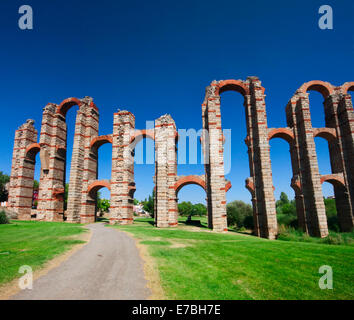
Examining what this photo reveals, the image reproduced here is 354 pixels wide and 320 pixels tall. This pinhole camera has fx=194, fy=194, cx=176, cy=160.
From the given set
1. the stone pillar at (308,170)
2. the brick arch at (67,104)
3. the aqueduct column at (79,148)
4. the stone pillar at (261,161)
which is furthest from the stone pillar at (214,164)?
the brick arch at (67,104)

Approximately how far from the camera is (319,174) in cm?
1778

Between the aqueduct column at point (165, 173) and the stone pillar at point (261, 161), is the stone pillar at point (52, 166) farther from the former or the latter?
the stone pillar at point (261, 161)

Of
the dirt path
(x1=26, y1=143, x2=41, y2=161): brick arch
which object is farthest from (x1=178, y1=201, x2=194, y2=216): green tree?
the dirt path

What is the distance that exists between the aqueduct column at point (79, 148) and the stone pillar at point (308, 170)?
23.8 m

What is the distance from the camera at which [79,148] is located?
23781mm

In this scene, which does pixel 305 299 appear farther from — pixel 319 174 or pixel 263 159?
pixel 319 174

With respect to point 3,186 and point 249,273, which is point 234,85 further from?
point 3,186

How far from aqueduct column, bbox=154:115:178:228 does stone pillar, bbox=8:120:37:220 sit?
18138mm

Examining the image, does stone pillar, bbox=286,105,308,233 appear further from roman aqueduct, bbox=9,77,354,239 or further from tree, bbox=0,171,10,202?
tree, bbox=0,171,10,202

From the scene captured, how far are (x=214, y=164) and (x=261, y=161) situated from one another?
4.35m

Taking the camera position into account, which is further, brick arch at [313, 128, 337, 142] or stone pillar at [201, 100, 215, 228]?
brick arch at [313, 128, 337, 142]

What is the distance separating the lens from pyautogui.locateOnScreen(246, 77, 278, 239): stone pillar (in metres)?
17.3

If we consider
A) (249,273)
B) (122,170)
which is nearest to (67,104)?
(122,170)
